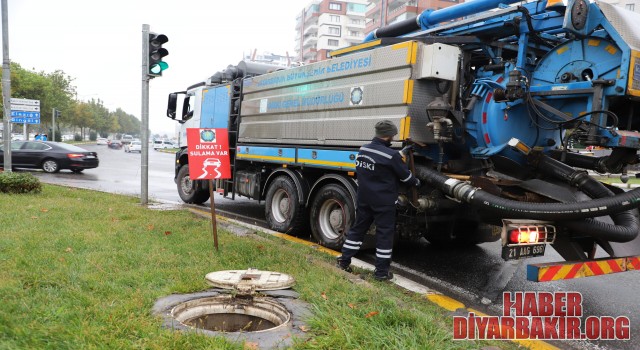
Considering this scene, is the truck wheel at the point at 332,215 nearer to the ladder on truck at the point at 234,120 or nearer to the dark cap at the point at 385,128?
the dark cap at the point at 385,128

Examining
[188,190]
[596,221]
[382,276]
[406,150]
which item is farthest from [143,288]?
[188,190]

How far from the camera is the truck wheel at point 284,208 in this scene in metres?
7.36

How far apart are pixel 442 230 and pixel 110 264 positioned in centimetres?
414

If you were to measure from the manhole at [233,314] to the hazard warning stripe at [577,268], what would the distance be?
2.14m

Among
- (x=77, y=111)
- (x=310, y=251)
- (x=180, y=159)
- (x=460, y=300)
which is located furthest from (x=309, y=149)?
(x=77, y=111)

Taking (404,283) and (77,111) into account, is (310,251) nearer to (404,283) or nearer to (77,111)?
(404,283)

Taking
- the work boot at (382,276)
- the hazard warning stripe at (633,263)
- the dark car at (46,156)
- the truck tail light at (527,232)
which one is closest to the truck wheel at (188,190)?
the work boot at (382,276)

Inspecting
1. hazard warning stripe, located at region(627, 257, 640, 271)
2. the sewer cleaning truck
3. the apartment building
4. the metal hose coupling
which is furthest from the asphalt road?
the apartment building

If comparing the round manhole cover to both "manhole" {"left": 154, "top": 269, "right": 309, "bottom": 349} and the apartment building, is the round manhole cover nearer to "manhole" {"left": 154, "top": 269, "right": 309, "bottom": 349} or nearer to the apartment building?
"manhole" {"left": 154, "top": 269, "right": 309, "bottom": 349}

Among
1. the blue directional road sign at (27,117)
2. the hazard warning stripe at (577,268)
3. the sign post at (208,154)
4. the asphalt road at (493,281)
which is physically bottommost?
the asphalt road at (493,281)

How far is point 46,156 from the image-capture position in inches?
703

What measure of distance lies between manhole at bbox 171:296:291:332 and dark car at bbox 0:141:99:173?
1672cm

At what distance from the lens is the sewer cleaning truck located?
441cm

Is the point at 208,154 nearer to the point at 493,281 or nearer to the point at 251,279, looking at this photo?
the point at 251,279
